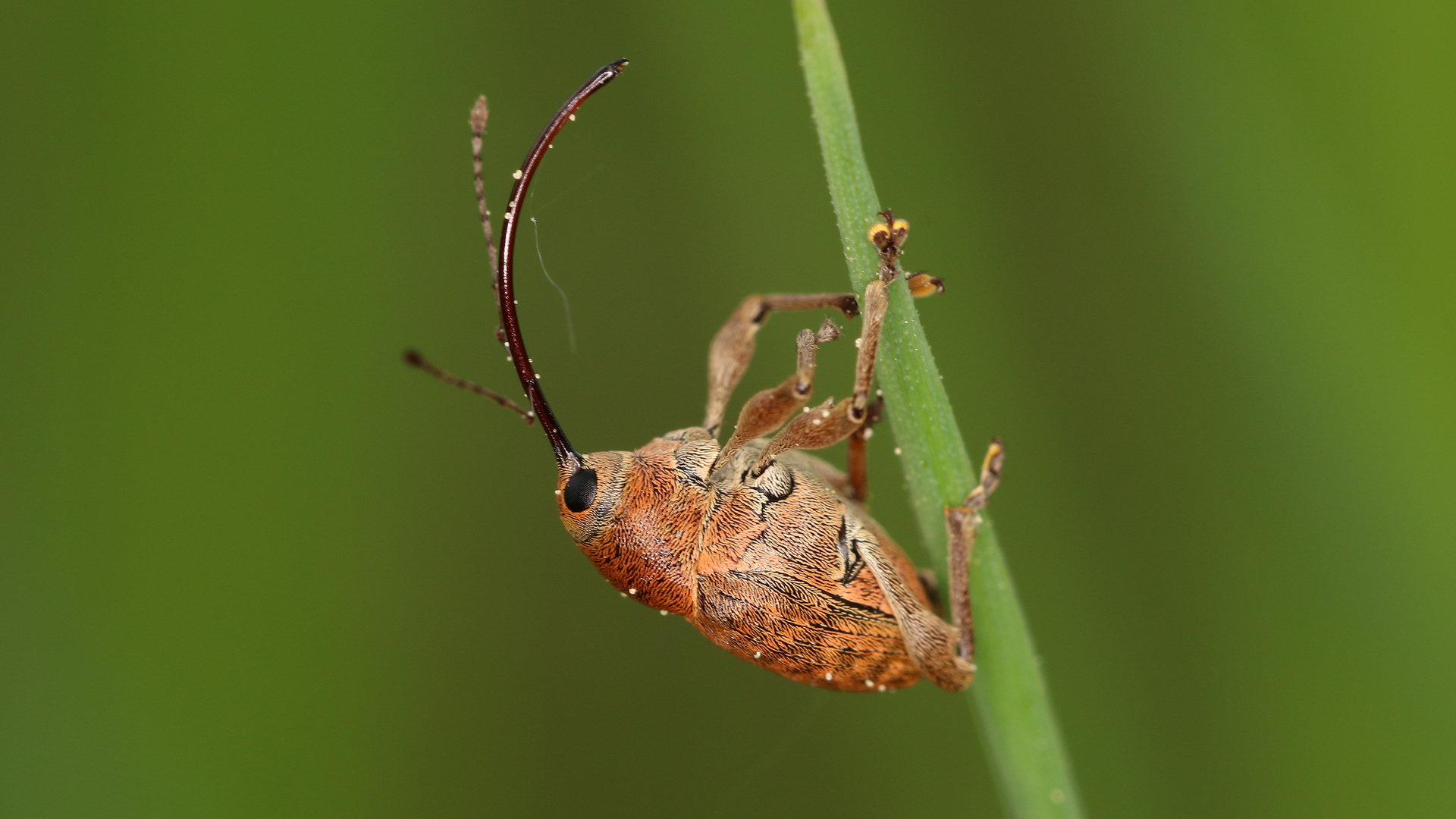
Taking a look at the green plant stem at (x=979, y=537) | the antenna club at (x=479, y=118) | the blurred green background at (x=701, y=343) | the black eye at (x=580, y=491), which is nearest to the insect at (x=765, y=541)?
the black eye at (x=580, y=491)

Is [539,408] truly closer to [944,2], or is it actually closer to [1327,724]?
[944,2]

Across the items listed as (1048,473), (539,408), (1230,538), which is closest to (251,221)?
(539,408)

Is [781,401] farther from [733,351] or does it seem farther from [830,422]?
[733,351]

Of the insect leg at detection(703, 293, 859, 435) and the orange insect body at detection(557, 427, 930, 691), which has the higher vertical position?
the insect leg at detection(703, 293, 859, 435)

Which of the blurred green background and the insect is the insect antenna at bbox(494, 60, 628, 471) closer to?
the insect

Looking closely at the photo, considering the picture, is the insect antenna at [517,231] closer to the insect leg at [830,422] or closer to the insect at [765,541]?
the insect at [765,541]

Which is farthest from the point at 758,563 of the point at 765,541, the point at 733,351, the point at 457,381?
the point at 457,381

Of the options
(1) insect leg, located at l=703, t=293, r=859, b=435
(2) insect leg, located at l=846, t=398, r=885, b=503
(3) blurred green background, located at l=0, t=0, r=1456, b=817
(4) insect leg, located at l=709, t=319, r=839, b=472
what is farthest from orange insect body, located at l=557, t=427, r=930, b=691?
(3) blurred green background, located at l=0, t=0, r=1456, b=817
